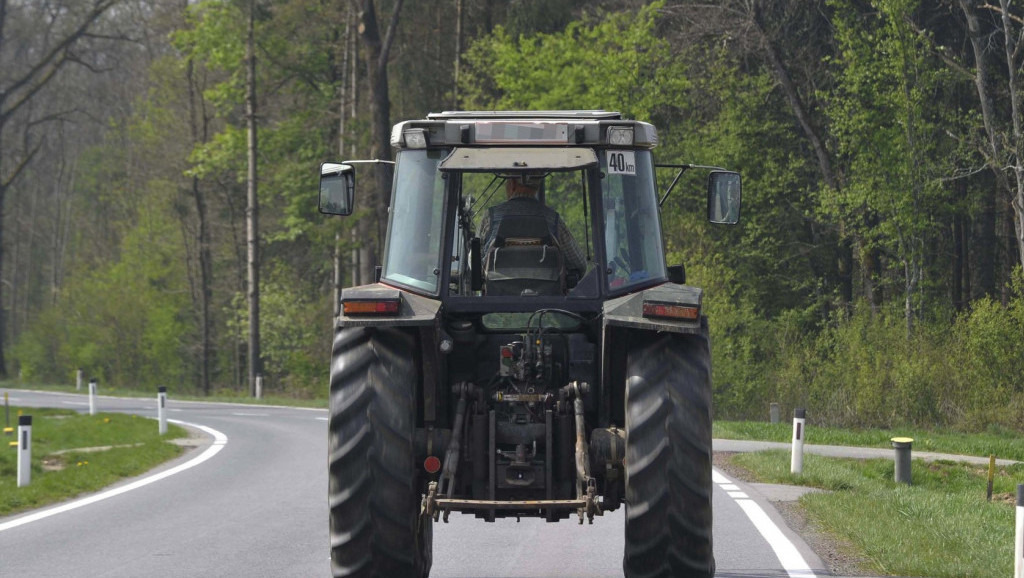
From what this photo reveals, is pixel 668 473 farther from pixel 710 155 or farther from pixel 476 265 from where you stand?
pixel 710 155

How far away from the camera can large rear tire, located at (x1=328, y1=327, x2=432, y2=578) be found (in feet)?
23.9

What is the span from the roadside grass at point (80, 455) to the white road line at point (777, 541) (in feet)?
23.4

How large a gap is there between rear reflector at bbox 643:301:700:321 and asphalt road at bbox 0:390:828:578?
2808 mm

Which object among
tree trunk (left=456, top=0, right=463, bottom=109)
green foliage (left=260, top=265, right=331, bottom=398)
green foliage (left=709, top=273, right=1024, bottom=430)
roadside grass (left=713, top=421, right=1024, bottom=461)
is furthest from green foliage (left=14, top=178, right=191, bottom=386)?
roadside grass (left=713, top=421, right=1024, bottom=461)

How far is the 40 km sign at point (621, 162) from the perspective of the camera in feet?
26.6

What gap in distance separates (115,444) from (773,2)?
71.8ft

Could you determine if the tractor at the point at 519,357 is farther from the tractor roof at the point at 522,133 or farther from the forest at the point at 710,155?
the forest at the point at 710,155

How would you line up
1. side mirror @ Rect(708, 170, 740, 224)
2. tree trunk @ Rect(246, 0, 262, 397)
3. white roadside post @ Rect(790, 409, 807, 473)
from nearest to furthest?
side mirror @ Rect(708, 170, 740, 224)
white roadside post @ Rect(790, 409, 807, 473)
tree trunk @ Rect(246, 0, 262, 397)

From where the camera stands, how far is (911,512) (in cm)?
1332

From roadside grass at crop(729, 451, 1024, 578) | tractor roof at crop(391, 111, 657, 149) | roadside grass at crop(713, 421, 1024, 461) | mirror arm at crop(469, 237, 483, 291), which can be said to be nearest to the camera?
tractor roof at crop(391, 111, 657, 149)

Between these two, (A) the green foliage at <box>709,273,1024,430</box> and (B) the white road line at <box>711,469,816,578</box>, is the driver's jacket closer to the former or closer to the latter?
(B) the white road line at <box>711,469,816,578</box>

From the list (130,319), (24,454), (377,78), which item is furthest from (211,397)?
(24,454)

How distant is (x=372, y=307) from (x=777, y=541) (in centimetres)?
510

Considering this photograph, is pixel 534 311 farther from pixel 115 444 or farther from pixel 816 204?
pixel 816 204
